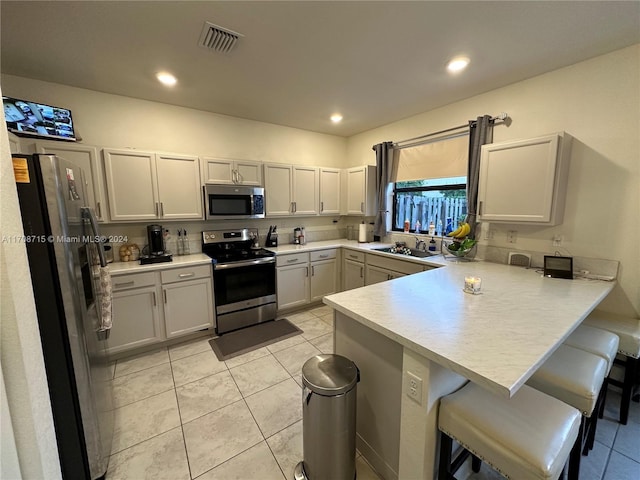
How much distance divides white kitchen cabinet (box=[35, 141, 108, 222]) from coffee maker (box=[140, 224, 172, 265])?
1.37 ft

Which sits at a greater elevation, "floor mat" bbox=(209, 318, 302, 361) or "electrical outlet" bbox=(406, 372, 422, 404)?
"electrical outlet" bbox=(406, 372, 422, 404)

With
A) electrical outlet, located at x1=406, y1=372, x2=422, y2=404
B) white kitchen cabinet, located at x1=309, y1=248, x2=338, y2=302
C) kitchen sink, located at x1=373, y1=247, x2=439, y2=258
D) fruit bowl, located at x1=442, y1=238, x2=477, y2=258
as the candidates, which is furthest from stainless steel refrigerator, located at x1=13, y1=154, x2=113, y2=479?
fruit bowl, located at x1=442, y1=238, x2=477, y2=258

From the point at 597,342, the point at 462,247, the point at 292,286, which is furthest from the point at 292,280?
the point at 597,342

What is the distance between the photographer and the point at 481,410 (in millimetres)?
1051

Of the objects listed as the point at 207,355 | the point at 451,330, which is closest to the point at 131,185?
the point at 207,355

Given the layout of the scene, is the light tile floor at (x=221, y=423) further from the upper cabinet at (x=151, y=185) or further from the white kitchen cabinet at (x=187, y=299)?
the upper cabinet at (x=151, y=185)

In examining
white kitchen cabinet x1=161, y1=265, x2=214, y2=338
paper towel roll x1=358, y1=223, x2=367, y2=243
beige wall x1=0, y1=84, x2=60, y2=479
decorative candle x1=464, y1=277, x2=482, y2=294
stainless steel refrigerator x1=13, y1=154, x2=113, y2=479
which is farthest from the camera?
paper towel roll x1=358, y1=223, x2=367, y2=243

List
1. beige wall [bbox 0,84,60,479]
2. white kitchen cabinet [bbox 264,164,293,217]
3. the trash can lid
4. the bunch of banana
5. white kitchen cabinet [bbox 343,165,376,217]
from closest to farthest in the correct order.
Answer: beige wall [bbox 0,84,60,479]
the trash can lid
the bunch of banana
white kitchen cabinet [bbox 264,164,293,217]
white kitchen cabinet [bbox 343,165,376,217]

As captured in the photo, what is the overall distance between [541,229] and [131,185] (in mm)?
4108

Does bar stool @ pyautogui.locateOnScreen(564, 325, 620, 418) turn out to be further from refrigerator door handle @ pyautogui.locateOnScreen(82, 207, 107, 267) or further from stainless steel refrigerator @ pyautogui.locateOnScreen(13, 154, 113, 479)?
refrigerator door handle @ pyautogui.locateOnScreen(82, 207, 107, 267)

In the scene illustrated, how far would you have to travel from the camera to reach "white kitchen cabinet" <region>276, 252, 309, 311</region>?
341cm

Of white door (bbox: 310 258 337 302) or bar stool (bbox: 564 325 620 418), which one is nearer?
bar stool (bbox: 564 325 620 418)

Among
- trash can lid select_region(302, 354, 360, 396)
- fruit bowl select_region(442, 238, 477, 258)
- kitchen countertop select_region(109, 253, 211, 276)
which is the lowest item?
trash can lid select_region(302, 354, 360, 396)

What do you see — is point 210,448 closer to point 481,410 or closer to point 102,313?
point 102,313
